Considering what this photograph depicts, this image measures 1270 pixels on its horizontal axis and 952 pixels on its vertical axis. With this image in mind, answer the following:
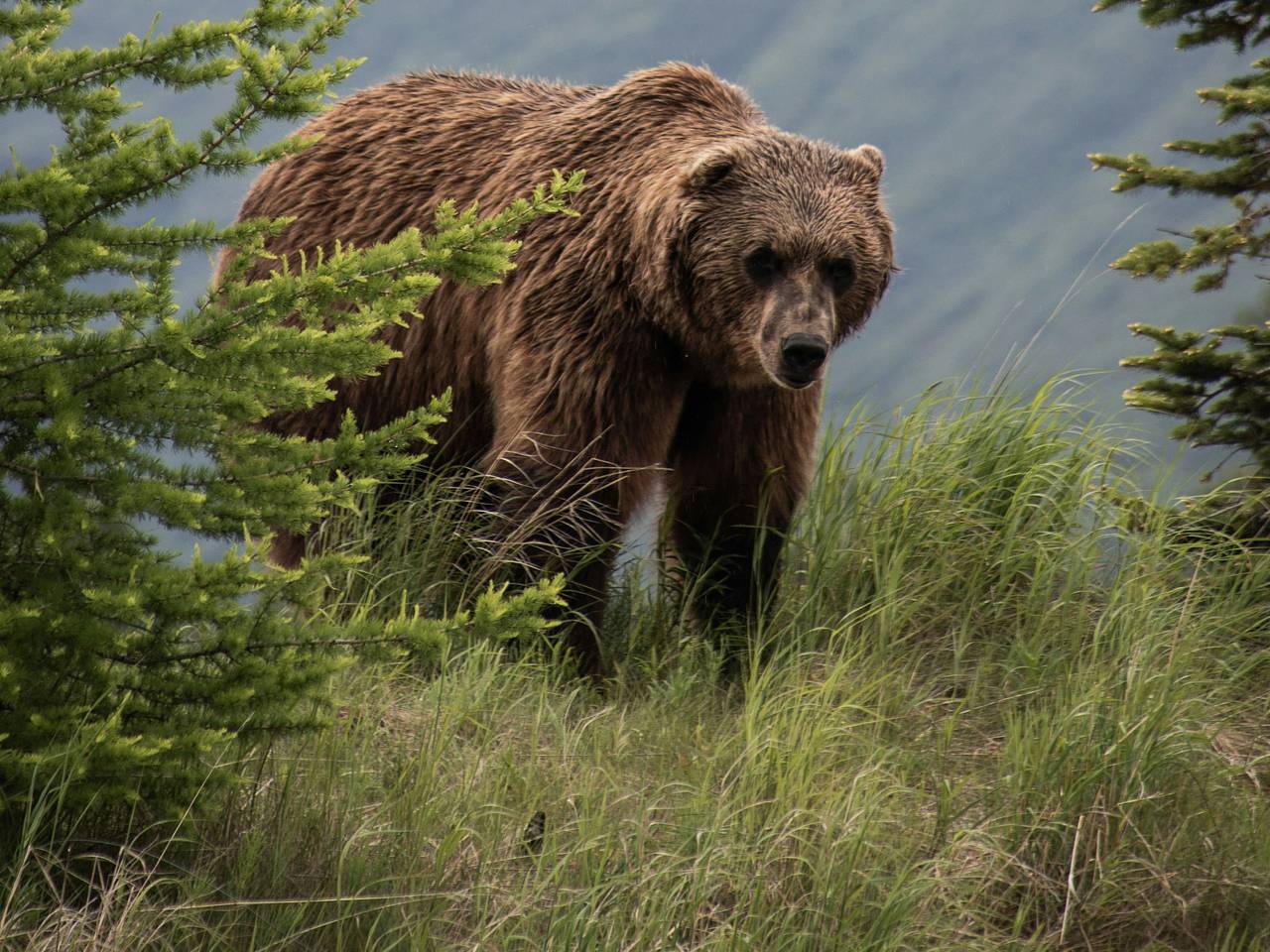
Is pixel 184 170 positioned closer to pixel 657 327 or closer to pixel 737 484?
pixel 657 327

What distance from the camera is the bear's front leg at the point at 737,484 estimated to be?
598 centimetres

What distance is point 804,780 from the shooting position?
416 cm

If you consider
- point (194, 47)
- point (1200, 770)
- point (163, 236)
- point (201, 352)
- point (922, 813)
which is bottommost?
point (922, 813)

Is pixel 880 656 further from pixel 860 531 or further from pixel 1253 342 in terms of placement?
pixel 1253 342

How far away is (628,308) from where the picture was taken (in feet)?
18.8

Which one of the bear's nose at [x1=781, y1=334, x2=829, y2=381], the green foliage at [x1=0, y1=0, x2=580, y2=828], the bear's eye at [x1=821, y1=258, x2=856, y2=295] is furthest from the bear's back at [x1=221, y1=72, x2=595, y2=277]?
the green foliage at [x1=0, y1=0, x2=580, y2=828]

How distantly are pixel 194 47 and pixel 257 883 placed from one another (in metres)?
1.99

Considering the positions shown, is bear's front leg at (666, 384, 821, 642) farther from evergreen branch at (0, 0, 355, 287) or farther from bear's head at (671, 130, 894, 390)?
evergreen branch at (0, 0, 355, 287)

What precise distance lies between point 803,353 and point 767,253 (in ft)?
1.50

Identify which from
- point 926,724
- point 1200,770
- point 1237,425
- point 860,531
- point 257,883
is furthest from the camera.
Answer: point 1237,425

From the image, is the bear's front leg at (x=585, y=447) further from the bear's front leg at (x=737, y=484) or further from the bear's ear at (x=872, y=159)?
the bear's ear at (x=872, y=159)

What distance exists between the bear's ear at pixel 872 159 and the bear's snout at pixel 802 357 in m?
0.89

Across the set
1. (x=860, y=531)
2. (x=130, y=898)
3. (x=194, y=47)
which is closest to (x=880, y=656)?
(x=860, y=531)

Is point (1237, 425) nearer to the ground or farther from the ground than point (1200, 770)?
farther from the ground
